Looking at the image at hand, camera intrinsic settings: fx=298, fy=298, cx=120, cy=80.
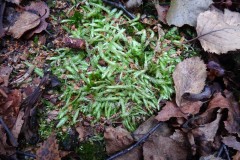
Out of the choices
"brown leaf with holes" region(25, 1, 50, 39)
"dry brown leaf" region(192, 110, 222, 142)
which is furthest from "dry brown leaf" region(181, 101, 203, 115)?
"brown leaf with holes" region(25, 1, 50, 39)

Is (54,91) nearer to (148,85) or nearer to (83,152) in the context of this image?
(83,152)

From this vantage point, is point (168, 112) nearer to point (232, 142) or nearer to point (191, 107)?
point (191, 107)

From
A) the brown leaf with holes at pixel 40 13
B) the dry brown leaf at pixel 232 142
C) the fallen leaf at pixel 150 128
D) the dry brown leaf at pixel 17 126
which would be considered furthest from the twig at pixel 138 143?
the brown leaf with holes at pixel 40 13

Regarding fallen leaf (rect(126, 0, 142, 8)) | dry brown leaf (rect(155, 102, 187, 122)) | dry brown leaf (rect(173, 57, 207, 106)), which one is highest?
fallen leaf (rect(126, 0, 142, 8))

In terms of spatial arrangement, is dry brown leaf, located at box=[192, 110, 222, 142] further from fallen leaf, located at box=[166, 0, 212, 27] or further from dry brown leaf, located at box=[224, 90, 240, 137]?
fallen leaf, located at box=[166, 0, 212, 27]

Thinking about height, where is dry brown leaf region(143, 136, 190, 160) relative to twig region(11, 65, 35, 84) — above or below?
below

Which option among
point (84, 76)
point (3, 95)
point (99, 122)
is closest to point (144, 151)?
point (99, 122)

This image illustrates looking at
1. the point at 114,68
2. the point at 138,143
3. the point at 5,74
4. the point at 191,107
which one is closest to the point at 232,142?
the point at 191,107

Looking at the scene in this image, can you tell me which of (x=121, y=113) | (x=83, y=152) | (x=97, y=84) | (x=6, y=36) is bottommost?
(x=83, y=152)
